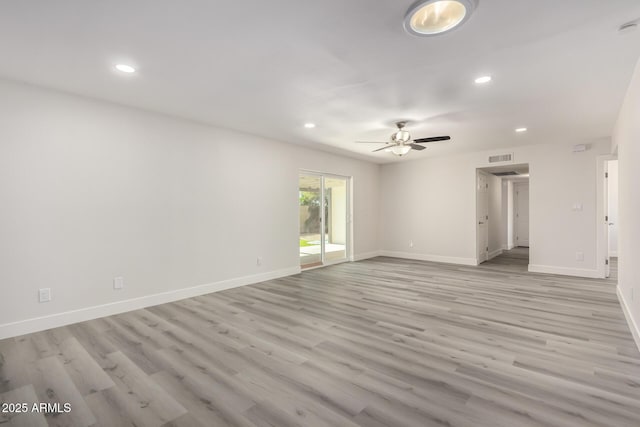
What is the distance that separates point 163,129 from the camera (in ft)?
14.4

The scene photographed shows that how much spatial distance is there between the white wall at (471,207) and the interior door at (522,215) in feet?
15.8

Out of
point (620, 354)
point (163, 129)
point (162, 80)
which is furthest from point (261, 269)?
point (620, 354)

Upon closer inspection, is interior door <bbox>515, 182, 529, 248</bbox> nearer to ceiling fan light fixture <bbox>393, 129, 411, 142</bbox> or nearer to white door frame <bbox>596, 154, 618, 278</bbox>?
white door frame <bbox>596, 154, 618, 278</bbox>

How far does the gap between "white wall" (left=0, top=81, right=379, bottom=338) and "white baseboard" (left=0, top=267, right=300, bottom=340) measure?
0.17 ft

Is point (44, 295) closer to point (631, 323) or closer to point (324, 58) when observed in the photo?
point (324, 58)

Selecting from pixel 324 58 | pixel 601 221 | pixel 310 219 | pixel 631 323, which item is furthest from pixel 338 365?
pixel 601 221

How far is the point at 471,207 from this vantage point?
727 centimetres

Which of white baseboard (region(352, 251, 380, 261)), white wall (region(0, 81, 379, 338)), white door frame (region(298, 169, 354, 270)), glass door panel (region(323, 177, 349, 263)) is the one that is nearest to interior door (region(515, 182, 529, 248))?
white baseboard (region(352, 251, 380, 261))

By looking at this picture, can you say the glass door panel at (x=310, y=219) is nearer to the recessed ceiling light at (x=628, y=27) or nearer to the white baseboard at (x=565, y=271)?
the white baseboard at (x=565, y=271)

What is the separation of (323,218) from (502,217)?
6192mm

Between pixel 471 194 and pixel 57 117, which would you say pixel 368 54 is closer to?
pixel 57 117

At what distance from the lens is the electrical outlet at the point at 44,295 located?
336 centimetres

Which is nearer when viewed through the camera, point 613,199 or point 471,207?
point 471,207

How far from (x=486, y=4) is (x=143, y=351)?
381cm
